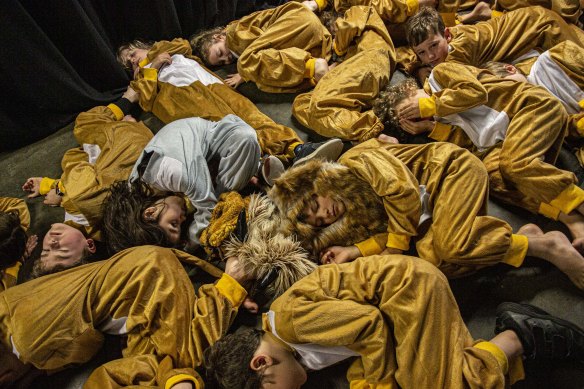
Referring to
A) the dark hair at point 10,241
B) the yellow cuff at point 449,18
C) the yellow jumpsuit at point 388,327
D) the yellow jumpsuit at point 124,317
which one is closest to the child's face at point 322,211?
the yellow jumpsuit at point 388,327

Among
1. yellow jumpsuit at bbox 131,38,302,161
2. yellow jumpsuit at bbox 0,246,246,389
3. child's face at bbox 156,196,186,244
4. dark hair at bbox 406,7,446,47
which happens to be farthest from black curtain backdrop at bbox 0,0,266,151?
dark hair at bbox 406,7,446,47

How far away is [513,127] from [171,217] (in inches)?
49.7

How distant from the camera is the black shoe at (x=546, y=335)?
1226 mm

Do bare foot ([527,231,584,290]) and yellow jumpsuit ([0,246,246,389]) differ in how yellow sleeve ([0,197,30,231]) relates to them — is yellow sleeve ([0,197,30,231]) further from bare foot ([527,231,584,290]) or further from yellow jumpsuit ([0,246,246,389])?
bare foot ([527,231,584,290])

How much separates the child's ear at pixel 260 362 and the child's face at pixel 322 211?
48cm

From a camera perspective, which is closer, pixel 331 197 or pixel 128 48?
pixel 331 197

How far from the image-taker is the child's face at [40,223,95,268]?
62.3 inches

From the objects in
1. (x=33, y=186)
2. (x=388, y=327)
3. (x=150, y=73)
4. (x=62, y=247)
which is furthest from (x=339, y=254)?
(x=33, y=186)

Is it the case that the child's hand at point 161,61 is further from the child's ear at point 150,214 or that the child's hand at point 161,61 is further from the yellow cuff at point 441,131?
the yellow cuff at point 441,131

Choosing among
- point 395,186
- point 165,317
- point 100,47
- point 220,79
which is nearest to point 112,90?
point 100,47

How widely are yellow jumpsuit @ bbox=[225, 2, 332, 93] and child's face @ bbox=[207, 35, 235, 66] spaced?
0.06 m

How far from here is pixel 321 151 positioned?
64.8 inches

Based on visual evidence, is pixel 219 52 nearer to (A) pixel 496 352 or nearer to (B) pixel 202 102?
(B) pixel 202 102

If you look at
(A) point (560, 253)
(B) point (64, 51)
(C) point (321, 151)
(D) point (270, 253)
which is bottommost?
(A) point (560, 253)
